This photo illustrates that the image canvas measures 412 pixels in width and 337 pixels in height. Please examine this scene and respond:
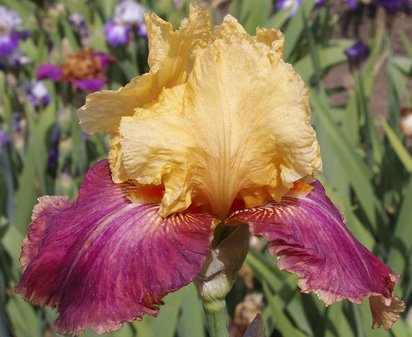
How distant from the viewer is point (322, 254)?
0.68 metres

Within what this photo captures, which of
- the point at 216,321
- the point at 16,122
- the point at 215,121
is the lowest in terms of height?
the point at 16,122

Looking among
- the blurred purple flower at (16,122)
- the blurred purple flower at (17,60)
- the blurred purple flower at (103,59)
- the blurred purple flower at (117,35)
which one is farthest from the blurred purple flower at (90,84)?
the blurred purple flower at (17,60)

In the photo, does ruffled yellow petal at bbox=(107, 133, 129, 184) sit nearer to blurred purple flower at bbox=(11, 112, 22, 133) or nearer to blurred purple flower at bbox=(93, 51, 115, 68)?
blurred purple flower at bbox=(11, 112, 22, 133)

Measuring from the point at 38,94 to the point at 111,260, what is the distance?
7.09 feet

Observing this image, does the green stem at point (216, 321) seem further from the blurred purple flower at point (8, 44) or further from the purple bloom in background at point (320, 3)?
the purple bloom in background at point (320, 3)

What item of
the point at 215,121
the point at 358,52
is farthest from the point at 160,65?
the point at 358,52

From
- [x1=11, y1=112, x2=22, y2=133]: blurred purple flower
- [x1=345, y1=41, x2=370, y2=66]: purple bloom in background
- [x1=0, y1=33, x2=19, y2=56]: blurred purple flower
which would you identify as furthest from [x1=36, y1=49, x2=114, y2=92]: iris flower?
[x1=345, y1=41, x2=370, y2=66]: purple bloom in background

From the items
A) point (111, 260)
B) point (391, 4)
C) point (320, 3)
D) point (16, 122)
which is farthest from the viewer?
point (320, 3)

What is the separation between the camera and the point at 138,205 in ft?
2.46

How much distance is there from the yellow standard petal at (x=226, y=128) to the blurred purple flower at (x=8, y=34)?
2048 millimetres

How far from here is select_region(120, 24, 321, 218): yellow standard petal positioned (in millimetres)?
717

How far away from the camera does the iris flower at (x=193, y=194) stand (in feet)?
2.17

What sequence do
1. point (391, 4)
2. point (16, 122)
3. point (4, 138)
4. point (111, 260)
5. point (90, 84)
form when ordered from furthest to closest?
point (391, 4) → point (16, 122) → point (90, 84) → point (4, 138) → point (111, 260)

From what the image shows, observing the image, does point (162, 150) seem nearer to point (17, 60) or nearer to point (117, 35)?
point (117, 35)
